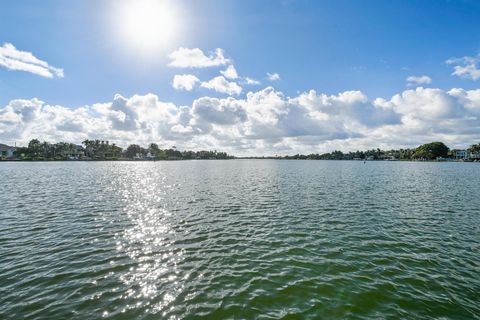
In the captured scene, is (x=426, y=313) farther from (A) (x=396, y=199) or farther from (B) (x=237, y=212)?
(A) (x=396, y=199)

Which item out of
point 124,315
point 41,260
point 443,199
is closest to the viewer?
point 124,315

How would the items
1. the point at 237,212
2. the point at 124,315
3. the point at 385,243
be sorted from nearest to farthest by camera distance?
1. the point at 124,315
2. the point at 385,243
3. the point at 237,212

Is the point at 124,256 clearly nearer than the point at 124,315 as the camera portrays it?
No

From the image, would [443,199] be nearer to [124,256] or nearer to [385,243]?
[385,243]

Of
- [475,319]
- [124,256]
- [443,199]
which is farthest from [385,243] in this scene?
[443,199]

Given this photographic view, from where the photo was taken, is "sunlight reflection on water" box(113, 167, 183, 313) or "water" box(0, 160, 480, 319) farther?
"sunlight reflection on water" box(113, 167, 183, 313)

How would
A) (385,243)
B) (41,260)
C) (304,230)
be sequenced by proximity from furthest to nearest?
(304,230) < (385,243) < (41,260)

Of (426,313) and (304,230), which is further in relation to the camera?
(304,230)

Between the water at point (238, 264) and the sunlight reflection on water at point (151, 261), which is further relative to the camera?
the sunlight reflection on water at point (151, 261)

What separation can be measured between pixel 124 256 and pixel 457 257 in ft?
73.8

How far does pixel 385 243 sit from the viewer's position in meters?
18.0

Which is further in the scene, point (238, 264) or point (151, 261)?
point (151, 261)

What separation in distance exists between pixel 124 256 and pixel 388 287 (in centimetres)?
1598

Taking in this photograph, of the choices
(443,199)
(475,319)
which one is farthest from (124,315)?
(443,199)
